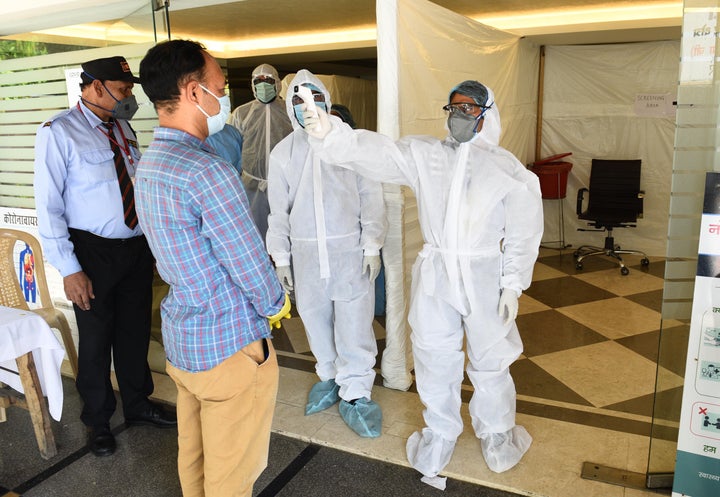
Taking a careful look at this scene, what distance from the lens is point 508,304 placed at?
1977 millimetres

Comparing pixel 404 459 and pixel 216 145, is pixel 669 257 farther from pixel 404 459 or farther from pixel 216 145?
pixel 216 145

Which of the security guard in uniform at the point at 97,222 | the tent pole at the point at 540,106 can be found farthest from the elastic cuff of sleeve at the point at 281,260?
the tent pole at the point at 540,106

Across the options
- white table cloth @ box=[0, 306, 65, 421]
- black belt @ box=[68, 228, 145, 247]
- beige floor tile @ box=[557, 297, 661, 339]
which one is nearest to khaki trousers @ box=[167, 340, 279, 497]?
white table cloth @ box=[0, 306, 65, 421]

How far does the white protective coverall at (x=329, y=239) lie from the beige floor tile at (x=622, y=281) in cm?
257

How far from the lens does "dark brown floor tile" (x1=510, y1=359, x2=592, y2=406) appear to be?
2.68 metres

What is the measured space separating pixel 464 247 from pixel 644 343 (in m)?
1.92

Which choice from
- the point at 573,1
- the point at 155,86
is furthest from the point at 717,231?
the point at 573,1

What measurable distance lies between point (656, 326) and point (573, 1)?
2.44 metres

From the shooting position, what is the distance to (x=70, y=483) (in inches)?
85.0

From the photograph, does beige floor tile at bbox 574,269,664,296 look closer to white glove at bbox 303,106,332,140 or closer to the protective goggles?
the protective goggles

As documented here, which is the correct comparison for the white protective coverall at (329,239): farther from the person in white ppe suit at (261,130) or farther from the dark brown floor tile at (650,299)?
the dark brown floor tile at (650,299)

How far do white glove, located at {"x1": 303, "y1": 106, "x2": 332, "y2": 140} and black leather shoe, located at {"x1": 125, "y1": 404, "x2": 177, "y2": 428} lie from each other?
1464 mm

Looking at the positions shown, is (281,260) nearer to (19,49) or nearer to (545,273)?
(19,49)

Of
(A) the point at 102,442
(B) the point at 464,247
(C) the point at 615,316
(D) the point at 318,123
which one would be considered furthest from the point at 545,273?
(A) the point at 102,442
